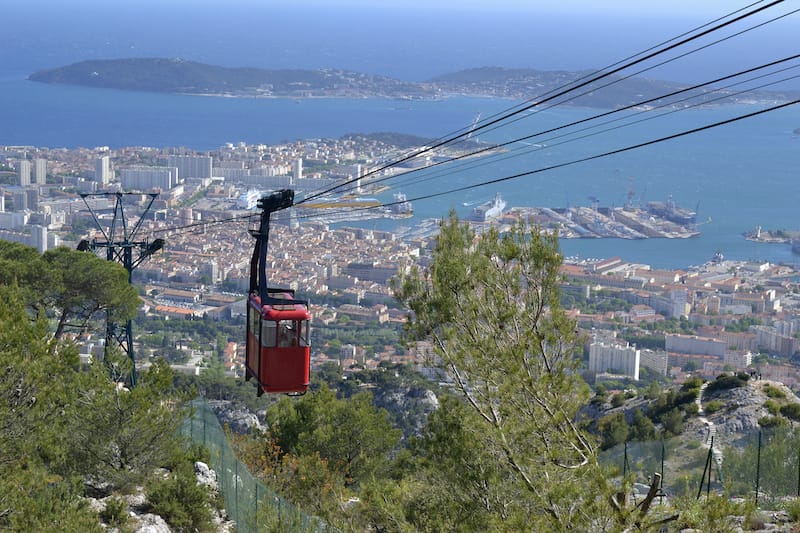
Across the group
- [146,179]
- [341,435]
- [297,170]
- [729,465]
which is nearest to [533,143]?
[297,170]

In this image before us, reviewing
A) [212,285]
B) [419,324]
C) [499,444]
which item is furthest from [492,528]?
[212,285]

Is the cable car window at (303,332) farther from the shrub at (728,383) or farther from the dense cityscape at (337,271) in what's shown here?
the dense cityscape at (337,271)

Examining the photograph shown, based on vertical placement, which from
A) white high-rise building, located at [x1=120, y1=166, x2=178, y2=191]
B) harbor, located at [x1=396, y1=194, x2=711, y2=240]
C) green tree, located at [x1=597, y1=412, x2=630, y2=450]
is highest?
white high-rise building, located at [x1=120, y1=166, x2=178, y2=191]

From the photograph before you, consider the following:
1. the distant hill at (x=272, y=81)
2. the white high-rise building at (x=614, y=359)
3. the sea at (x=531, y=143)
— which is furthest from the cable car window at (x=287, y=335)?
the distant hill at (x=272, y=81)

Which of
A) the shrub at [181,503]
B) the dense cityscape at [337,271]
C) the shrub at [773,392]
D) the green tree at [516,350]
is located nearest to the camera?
the green tree at [516,350]

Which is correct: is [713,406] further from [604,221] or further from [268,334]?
[604,221]

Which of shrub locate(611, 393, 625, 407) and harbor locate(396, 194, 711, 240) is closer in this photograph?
shrub locate(611, 393, 625, 407)

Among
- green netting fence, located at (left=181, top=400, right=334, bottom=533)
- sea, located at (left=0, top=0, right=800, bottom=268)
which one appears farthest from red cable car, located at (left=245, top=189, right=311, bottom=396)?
sea, located at (left=0, top=0, right=800, bottom=268)

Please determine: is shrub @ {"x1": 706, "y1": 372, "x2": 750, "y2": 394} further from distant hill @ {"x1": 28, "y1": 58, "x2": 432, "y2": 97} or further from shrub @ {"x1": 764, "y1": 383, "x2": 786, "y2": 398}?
distant hill @ {"x1": 28, "y1": 58, "x2": 432, "y2": 97}
